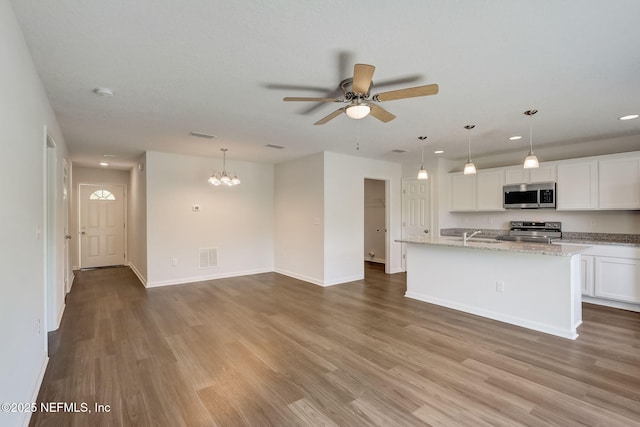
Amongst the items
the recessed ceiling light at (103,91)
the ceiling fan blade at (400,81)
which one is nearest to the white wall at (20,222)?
the recessed ceiling light at (103,91)

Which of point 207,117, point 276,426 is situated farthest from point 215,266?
point 276,426

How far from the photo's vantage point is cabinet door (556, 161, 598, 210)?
15.3 ft

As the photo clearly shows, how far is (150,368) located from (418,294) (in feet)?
11.9

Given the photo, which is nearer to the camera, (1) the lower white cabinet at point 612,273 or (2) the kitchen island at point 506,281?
(2) the kitchen island at point 506,281

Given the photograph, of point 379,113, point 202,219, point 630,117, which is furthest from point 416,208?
point 202,219

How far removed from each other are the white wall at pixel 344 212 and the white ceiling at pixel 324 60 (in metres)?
1.63

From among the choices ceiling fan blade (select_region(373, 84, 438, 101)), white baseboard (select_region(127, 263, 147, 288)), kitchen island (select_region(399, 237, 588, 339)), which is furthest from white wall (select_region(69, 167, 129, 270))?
ceiling fan blade (select_region(373, 84, 438, 101))

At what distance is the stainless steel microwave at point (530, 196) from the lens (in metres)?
5.06

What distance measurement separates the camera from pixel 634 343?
10.3ft

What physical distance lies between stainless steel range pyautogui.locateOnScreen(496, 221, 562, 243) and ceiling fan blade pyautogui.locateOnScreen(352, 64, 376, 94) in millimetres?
4535

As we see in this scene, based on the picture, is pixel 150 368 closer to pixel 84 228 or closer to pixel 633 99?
pixel 633 99

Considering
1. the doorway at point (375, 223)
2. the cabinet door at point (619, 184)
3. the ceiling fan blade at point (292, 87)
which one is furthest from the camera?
the doorway at point (375, 223)

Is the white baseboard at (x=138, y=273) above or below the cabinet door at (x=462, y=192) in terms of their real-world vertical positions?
below

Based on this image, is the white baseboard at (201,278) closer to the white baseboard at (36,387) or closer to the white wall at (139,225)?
the white wall at (139,225)
